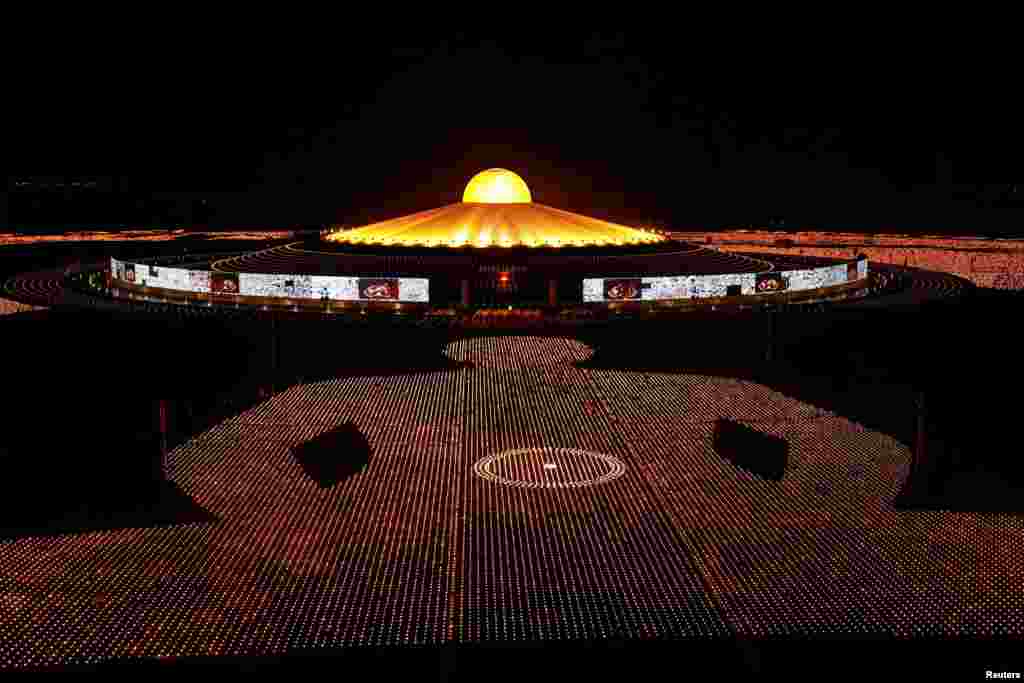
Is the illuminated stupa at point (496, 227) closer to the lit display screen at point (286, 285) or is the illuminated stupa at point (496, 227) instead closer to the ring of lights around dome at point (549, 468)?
the lit display screen at point (286, 285)

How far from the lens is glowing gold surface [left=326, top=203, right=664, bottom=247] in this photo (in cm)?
3403

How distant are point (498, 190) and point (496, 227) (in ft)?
13.8

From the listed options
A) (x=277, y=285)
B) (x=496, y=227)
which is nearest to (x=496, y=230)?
(x=496, y=227)

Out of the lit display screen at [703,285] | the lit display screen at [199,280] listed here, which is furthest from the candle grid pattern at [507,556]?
the lit display screen at [199,280]

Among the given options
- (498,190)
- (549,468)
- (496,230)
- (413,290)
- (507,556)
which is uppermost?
(498,190)

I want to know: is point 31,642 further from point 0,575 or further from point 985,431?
point 985,431

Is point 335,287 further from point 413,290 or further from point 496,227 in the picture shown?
point 496,227

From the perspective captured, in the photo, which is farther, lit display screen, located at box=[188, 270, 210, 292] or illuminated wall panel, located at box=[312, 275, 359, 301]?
A: lit display screen, located at box=[188, 270, 210, 292]

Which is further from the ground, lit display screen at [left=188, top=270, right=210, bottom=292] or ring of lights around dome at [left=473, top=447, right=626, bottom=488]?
lit display screen at [left=188, top=270, right=210, bottom=292]

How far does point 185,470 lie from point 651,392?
12.1 m

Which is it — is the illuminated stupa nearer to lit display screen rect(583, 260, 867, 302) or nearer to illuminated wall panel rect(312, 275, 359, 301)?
lit display screen rect(583, 260, 867, 302)

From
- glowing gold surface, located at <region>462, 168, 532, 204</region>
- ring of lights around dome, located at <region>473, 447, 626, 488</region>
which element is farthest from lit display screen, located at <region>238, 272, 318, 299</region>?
ring of lights around dome, located at <region>473, 447, 626, 488</region>

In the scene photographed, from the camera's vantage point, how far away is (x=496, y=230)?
34594 millimetres

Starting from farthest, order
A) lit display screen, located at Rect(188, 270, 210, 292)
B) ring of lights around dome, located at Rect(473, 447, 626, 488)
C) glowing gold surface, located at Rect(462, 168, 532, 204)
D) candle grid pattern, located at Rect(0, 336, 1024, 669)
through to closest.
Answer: glowing gold surface, located at Rect(462, 168, 532, 204) → lit display screen, located at Rect(188, 270, 210, 292) → ring of lights around dome, located at Rect(473, 447, 626, 488) → candle grid pattern, located at Rect(0, 336, 1024, 669)
